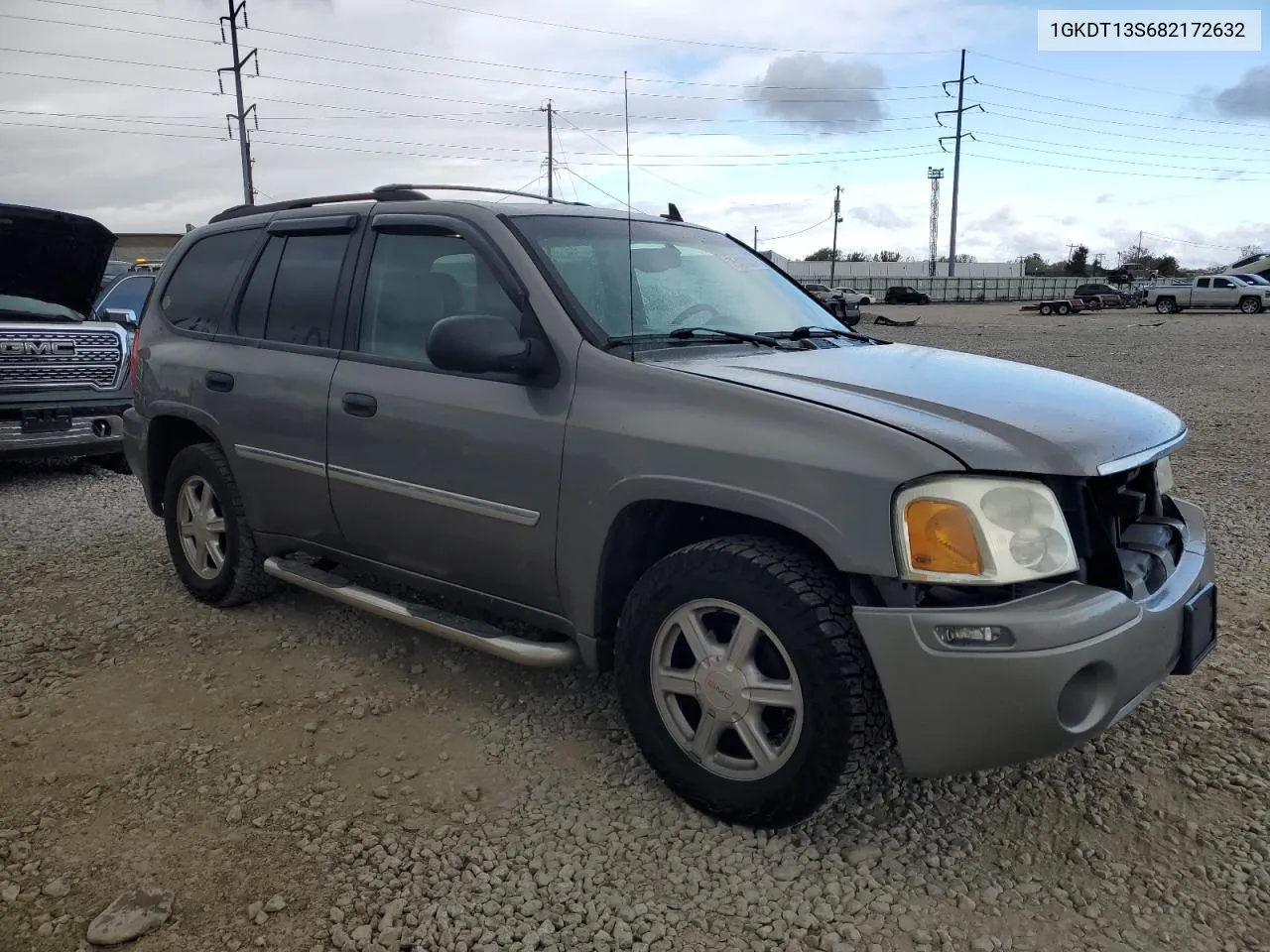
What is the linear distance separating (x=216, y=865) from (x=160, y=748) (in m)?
0.80

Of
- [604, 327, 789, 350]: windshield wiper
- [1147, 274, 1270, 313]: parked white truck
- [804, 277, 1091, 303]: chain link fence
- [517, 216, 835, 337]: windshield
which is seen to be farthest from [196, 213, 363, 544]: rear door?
[804, 277, 1091, 303]: chain link fence

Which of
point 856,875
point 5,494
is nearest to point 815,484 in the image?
point 856,875

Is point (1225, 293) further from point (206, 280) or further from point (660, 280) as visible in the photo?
point (206, 280)

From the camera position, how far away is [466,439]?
3277mm

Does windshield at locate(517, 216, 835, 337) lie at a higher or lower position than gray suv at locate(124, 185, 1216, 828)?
higher

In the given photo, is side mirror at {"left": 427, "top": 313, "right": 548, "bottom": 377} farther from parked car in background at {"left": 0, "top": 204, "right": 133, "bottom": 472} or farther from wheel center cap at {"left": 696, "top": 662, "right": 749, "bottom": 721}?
parked car in background at {"left": 0, "top": 204, "right": 133, "bottom": 472}

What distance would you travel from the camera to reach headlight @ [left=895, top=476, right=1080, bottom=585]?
2.39 metres

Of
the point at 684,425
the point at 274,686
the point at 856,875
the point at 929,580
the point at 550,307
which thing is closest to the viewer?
the point at 929,580

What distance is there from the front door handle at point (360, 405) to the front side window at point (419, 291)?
17 cm

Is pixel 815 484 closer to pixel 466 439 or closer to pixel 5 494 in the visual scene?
pixel 466 439

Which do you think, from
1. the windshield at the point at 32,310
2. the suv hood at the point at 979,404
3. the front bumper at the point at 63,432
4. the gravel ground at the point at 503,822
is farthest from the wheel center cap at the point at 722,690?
the windshield at the point at 32,310

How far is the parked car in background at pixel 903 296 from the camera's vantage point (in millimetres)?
56719

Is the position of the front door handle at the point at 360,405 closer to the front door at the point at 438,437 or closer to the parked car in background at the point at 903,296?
the front door at the point at 438,437

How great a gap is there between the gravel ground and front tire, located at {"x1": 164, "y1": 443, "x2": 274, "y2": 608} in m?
0.25
